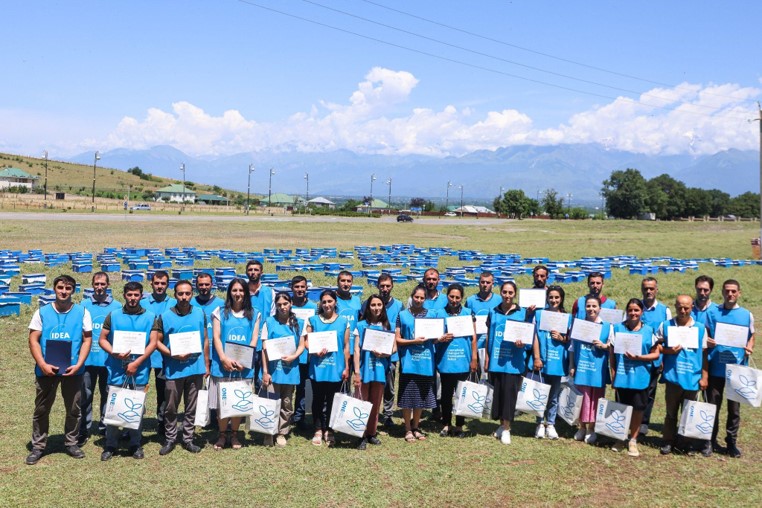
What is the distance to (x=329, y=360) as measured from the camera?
7824 millimetres

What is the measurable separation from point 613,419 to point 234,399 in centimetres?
450

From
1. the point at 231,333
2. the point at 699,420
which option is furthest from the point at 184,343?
the point at 699,420

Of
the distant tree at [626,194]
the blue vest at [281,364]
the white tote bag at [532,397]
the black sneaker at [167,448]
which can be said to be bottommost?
the black sneaker at [167,448]

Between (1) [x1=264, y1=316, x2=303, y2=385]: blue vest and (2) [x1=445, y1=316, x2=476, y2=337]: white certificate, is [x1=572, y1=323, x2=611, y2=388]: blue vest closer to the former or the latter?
(2) [x1=445, y1=316, x2=476, y2=337]: white certificate

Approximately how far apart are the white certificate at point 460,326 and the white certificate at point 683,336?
7.60ft

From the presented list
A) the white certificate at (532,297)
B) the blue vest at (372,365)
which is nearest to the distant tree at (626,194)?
the white certificate at (532,297)

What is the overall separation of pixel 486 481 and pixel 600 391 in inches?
84.2

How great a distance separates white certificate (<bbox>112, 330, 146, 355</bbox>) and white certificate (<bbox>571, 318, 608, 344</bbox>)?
199 inches

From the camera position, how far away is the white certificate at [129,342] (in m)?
7.13

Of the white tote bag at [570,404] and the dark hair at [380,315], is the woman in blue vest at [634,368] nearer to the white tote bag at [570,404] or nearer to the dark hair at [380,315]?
the white tote bag at [570,404]

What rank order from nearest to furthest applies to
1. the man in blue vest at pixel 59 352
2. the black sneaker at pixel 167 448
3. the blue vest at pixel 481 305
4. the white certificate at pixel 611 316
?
the man in blue vest at pixel 59 352 < the black sneaker at pixel 167 448 < the white certificate at pixel 611 316 < the blue vest at pixel 481 305

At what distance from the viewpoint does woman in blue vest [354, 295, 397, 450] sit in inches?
310

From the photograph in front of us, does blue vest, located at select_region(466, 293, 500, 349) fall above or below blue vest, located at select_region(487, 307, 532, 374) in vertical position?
above

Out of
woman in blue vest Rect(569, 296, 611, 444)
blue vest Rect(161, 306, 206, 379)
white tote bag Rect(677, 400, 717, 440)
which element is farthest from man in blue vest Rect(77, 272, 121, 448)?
white tote bag Rect(677, 400, 717, 440)
